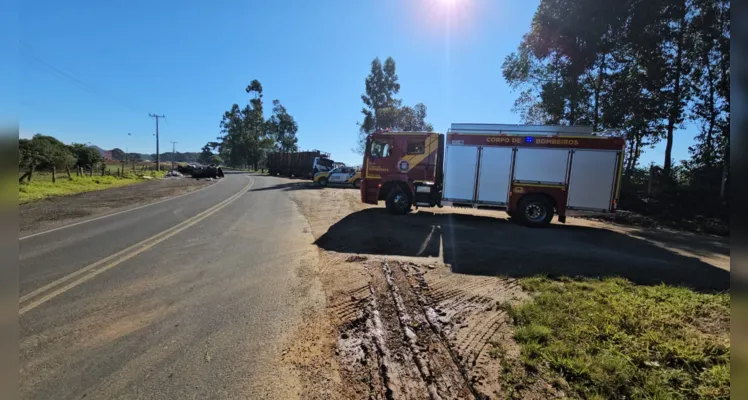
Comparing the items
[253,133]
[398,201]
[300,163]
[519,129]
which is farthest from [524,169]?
[253,133]

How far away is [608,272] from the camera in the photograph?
6.48 m

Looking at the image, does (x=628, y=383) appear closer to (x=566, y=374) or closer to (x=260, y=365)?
(x=566, y=374)

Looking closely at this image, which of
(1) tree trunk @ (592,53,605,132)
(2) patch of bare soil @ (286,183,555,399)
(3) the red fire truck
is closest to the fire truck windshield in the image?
(3) the red fire truck

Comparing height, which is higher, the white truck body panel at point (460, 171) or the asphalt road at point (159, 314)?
the white truck body panel at point (460, 171)

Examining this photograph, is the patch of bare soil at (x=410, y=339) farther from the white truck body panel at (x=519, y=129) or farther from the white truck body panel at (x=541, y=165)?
the white truck body panel at (x=519, y=129)

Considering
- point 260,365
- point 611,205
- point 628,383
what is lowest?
point 260,365

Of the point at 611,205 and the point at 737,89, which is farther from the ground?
the point at 737,89

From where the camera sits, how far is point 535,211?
38.5ft

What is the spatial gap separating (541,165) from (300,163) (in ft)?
116

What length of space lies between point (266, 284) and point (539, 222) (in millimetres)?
9695

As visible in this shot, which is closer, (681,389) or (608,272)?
(681,389)

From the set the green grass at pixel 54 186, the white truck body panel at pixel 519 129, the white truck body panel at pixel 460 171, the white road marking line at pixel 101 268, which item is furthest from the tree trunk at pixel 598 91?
the green grass at pixel 54 186

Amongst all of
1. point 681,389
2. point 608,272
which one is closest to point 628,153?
point 608,272

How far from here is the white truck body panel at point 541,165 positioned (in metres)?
11.4
